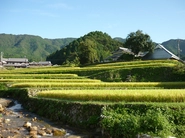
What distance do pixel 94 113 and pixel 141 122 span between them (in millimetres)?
3466

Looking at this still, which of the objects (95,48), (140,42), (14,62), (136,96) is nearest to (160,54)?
(140,42)

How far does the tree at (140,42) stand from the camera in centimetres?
5200

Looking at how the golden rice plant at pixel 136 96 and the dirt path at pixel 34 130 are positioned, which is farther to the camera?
the golden rice plant at pixel 136 96

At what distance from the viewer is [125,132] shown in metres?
10.6

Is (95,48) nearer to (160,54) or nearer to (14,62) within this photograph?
(160,54)

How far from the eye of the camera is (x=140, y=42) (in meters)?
51.8

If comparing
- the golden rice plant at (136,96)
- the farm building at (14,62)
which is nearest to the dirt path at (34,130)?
the golden rice plant at (136,96)

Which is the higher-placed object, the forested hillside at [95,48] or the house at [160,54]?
the forested hillside at [95,48]

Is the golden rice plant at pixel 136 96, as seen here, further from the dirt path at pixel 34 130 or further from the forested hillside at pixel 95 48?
the forested hillside at pixel 95 48

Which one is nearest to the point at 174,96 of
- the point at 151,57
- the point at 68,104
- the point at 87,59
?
the point at 68,104

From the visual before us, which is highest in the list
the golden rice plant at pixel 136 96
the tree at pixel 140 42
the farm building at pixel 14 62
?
the tree at pixel 140 42

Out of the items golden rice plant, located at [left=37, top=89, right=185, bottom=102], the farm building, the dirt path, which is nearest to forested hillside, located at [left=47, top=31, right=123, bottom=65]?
the farm building

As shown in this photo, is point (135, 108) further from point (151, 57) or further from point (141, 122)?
point (151, 57)

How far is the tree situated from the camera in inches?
2047
